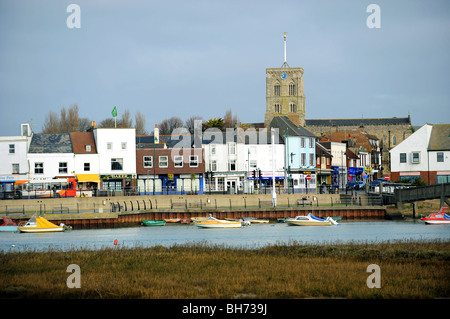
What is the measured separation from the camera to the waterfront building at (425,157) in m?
82.6

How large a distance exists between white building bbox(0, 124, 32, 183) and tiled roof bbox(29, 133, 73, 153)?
4.44 feet

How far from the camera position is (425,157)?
8381 centimetres

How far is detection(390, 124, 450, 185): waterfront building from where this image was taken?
82.6 meters

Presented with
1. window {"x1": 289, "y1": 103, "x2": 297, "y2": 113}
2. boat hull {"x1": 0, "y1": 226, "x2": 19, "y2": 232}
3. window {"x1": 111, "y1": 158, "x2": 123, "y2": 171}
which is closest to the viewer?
boat hull {"x1": 0, "y1": 226, "x2": 19, "y2": 232}

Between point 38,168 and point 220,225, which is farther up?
point 38,168

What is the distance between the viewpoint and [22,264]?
3066cm

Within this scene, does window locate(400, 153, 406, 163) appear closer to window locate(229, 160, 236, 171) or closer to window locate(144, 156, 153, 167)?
window locate(229, 160, 236, 171)

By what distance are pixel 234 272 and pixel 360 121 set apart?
16253 centimetres

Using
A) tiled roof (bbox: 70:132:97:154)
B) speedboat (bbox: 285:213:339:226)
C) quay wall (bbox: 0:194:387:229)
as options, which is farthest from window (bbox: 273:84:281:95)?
speedboat (bbox: 285:213:339:226)

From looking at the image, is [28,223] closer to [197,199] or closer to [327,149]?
[197,199]

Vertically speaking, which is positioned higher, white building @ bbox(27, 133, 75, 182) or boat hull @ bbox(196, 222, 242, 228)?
white building @ bbox(27, 133, 75, 182)

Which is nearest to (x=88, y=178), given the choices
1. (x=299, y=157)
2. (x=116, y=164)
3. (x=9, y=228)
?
(x=116, y=164)

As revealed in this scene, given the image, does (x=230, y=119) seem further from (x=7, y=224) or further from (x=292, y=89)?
(x=7, y=224)

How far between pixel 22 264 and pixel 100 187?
5142cm
